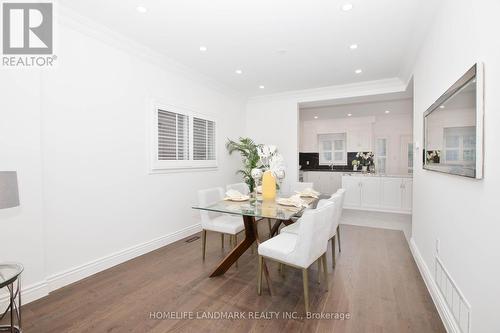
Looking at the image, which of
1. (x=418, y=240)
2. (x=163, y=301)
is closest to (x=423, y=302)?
(x=418, y=240)

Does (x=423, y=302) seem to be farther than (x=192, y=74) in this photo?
No

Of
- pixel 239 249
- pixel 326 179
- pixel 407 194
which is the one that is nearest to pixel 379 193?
pixel 407 194

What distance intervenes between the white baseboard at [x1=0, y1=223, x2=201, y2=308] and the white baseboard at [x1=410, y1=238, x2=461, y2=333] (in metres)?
3.26

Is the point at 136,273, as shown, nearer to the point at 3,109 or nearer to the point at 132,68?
the point at 3,109

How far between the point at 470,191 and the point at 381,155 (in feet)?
21.5

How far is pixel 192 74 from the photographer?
405cm

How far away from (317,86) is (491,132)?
382 centimetres

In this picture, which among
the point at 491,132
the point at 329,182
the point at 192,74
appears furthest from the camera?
the point at 329,182

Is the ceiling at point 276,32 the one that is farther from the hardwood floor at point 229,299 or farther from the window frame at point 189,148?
the hardwood floor at point 229,299

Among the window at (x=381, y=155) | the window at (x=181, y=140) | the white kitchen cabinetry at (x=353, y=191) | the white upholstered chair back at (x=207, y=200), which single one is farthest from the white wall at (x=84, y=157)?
the window at (x=381, y=155)

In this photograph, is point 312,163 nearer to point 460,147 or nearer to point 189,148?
point 189,148

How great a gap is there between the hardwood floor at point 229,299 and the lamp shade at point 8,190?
1029 millimetres

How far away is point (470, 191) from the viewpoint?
154 cm

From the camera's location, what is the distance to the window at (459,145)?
149 centimetres
